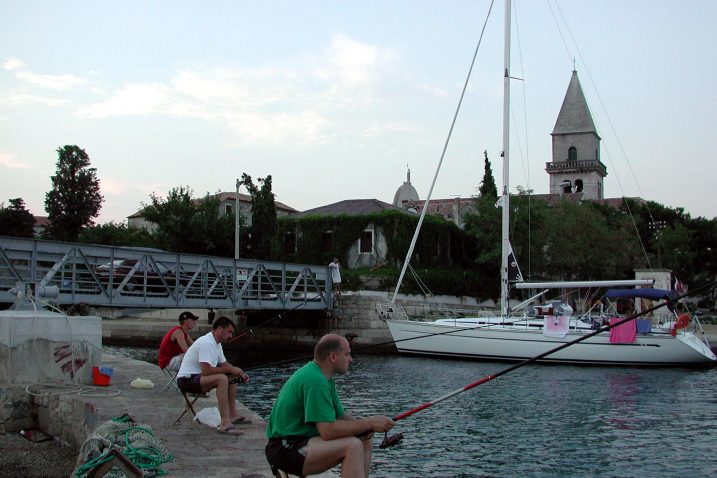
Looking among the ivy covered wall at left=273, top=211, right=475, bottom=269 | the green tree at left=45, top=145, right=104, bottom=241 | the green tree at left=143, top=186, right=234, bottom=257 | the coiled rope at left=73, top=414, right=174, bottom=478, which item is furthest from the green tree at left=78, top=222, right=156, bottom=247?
the coiled rope at left=73, top=414, right=174, bottom=478

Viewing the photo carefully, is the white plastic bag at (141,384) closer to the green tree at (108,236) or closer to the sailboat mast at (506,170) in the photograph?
the sailboat mast at (506,170)

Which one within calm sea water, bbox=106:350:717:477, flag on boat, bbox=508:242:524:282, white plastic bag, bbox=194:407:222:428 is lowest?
calm sea water, bbox=106:350:717:477

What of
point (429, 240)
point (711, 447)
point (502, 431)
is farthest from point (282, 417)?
point (429, 240)

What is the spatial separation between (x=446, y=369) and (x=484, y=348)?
2558 mm

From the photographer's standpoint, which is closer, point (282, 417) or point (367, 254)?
point (282, 417)

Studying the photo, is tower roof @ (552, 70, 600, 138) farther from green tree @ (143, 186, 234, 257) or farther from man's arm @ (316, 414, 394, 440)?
man's arm @ (316, 414, 394, 440)

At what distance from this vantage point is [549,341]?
974 inches

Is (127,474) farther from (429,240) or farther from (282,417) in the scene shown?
(429,240)

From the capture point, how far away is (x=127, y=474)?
20.3ft

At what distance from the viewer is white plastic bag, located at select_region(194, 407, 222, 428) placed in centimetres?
935

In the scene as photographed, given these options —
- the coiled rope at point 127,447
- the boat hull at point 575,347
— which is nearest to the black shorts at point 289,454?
the coiled rope at point 127,447

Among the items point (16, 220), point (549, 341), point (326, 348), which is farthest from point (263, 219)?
point (16, 220)

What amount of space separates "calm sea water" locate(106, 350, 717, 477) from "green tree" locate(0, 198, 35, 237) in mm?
60242

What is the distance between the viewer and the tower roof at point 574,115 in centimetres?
9869
